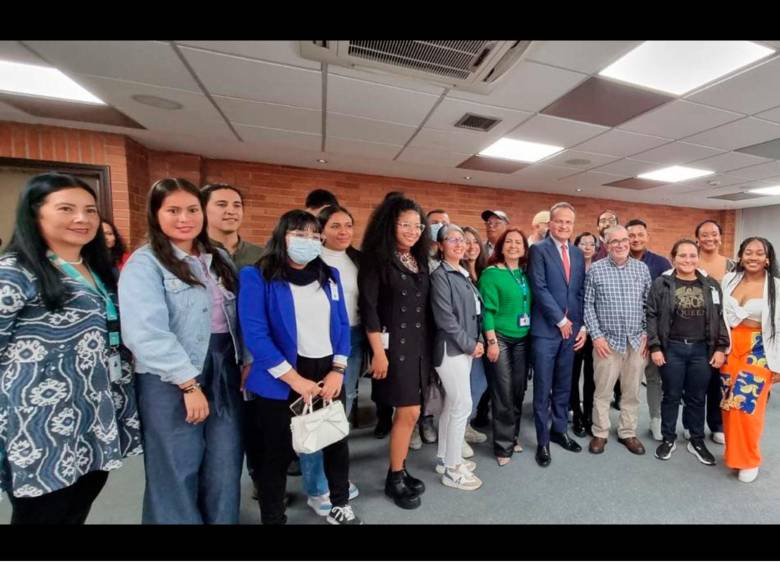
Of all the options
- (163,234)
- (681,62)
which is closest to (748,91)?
(681,62)

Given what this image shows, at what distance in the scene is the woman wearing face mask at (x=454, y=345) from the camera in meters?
1.90

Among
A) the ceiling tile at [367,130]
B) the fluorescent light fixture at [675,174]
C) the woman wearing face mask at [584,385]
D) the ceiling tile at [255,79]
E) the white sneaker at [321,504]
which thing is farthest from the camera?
the fluorescent light fixture at [675,174]

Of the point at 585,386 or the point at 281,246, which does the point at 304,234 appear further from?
the point at 585,386

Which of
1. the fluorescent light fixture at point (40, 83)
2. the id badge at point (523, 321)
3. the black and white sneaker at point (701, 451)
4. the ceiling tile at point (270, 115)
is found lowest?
the black and white sneaker at point (701, 451)

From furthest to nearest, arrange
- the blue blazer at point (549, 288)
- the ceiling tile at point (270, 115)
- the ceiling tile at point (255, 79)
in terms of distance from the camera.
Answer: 1. the ceiling tile at point (270, 115)
2. the ceiling tile at point (255, 79)
3. the blue blazer at point (549, 288)

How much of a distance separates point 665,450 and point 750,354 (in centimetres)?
85

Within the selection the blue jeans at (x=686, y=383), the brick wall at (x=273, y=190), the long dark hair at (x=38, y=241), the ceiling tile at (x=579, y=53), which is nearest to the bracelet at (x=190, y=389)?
the long dark hair at (x=38, y=241)

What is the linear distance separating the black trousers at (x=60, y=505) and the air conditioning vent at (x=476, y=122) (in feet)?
11.8

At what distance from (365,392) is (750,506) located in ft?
9.68

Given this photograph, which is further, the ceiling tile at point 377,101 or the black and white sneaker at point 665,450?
the ceiling tile at point 377,101

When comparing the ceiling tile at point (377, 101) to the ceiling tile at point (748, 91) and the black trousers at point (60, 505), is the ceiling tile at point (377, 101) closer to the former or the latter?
the ceiling tile at point (748, 91)

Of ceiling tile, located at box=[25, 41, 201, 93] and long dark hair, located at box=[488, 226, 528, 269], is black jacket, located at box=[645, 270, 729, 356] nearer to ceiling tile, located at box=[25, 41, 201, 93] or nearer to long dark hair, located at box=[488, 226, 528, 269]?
long dark hair, located at box=[488, 226, 528, 269]

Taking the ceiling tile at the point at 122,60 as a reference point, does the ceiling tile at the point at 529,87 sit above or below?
below

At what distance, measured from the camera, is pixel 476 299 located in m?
2.09
